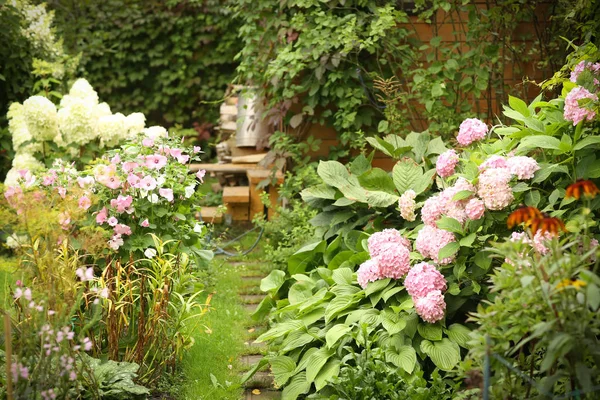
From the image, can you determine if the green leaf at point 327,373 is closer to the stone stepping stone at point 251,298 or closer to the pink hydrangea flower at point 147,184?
the pink hydrangea flower at point 147,184

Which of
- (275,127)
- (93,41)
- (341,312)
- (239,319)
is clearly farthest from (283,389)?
(93,41)

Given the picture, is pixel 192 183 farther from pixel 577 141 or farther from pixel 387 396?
pixel 577 141

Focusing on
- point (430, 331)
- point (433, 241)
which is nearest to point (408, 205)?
point (433, 241)

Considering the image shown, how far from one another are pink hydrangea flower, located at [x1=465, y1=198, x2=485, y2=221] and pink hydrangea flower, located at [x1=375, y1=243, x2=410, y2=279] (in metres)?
0.41

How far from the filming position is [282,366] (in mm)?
3770

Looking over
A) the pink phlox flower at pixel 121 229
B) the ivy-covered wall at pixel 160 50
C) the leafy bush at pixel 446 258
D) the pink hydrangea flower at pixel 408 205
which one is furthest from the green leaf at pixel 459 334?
the ivy-covered wall at pixel 160 50

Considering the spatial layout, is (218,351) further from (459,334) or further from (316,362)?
(459,334)

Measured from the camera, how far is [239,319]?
4.89 metres

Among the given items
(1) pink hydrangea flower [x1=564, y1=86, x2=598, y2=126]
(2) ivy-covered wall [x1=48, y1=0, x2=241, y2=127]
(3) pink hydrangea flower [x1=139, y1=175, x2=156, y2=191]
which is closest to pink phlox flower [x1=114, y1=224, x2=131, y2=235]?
(3) pink hydrangea flower [x1=139, y1=175, x2=156, y2=191]

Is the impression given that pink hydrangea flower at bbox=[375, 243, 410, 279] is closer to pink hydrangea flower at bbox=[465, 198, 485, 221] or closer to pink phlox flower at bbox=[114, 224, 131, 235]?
pink hydrangea flower at bbox=[465, 198, 485, 221]

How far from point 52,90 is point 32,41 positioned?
1.48 feet

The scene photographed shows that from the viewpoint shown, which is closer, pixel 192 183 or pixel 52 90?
pixel 192 183

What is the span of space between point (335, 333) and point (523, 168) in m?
1.15

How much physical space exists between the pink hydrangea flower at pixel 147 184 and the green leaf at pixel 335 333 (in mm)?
1192
